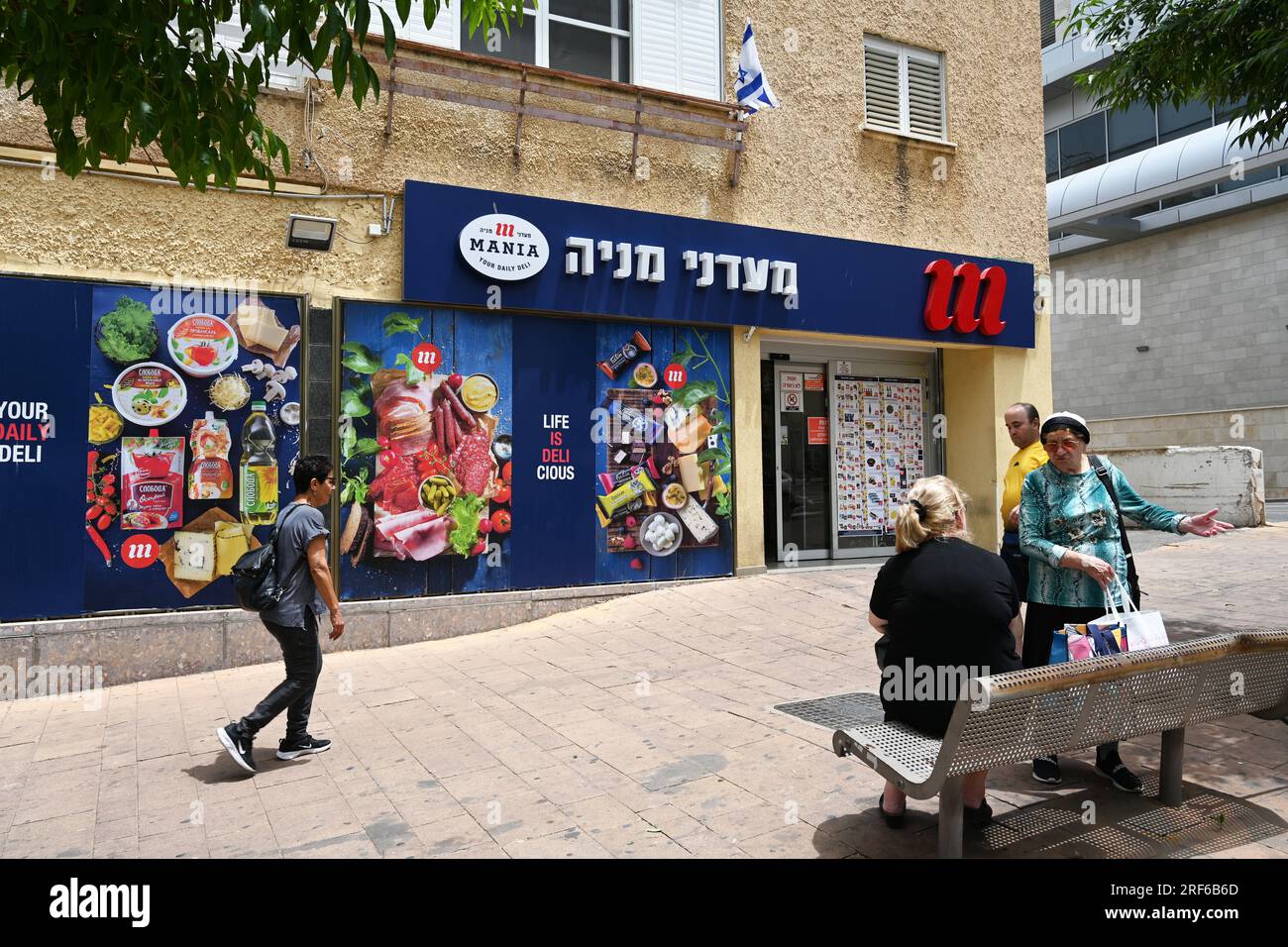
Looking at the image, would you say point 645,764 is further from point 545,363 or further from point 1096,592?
point 545,363

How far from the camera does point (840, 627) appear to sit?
303 inches

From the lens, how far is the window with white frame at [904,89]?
10883 millimetres

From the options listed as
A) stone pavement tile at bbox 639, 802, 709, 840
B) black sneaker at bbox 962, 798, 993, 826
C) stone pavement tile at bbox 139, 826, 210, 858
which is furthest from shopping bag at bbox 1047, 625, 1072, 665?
stone pavement tile at bbox 139, 826, 210, 858

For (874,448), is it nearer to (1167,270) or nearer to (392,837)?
(392,837)

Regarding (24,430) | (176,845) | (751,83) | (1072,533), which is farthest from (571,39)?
(176,845)

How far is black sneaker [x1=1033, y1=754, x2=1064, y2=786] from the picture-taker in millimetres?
4145

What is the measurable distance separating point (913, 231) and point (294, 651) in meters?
8.74

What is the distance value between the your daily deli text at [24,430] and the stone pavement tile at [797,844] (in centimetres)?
623

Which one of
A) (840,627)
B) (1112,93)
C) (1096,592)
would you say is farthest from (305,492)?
(1112,93)

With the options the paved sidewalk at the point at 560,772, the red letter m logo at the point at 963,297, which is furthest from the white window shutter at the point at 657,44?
the paved sidewalk at the point at 560,772

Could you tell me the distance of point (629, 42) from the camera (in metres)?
9.64

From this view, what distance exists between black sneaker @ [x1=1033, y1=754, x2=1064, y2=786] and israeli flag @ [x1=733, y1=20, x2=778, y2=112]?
744cm

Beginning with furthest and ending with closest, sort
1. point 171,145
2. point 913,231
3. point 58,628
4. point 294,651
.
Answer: point 913,231 → point 58,628 → point 294,651 → point 171,145

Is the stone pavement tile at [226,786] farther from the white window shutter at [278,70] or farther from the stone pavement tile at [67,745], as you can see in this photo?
the white window shutter at [278,70]
